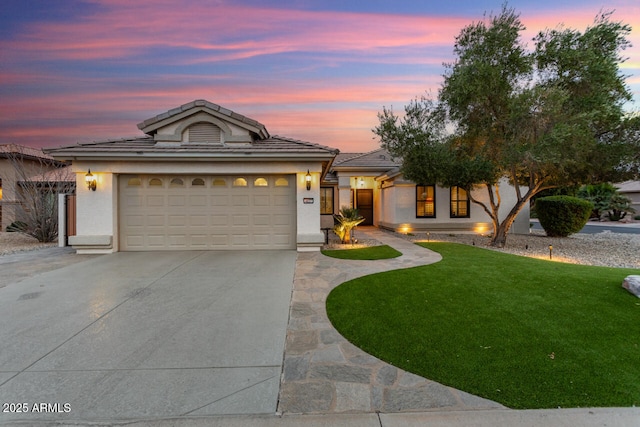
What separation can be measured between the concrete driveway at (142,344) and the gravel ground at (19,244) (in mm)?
5858

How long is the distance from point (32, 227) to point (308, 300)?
45.8 ft

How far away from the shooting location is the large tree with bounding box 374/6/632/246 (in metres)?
8.92

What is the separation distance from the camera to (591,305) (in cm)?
437

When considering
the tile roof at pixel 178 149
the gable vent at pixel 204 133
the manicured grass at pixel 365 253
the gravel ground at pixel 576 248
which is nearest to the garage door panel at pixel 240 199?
the tile roof at pixel 178 149

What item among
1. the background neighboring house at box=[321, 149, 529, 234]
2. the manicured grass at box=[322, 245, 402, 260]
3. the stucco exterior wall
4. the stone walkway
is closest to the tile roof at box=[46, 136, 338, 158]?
the manicured grass at box=[322, 245, 402, 260]

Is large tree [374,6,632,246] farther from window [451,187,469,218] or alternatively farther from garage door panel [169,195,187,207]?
garage door panel [169,195,187,207]

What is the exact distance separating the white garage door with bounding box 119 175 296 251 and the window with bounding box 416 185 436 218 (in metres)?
7.60

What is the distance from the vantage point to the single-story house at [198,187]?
360 inches

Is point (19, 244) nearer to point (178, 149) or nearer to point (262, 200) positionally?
point (178, 149)

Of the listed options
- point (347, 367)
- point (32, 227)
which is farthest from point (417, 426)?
point (32, 227)

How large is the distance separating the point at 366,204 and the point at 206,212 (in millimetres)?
11279

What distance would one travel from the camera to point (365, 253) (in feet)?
29.8

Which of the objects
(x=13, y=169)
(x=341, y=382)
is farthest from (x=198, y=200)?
(x=13, y=169)

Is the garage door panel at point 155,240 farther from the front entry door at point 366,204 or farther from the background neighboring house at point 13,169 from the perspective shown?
the front entry door at point 366,204
